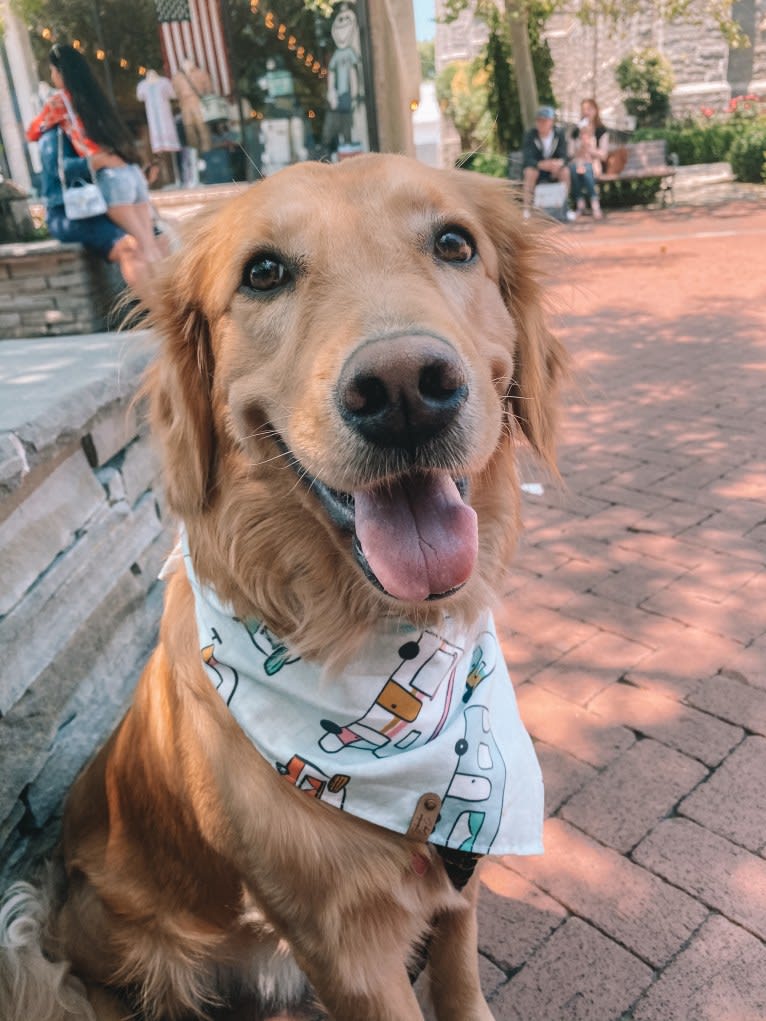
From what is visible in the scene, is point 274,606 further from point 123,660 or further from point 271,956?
point 123,660

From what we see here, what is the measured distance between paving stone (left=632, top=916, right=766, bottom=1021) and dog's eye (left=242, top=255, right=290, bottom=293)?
1.97 meters

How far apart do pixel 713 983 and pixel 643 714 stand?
Answer: 0.99 m

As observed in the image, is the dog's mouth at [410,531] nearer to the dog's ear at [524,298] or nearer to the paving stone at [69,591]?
the dog's ear at [524,298]

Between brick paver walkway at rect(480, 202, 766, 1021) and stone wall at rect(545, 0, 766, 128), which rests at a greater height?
stone wall at rect(545, 0, 766, 128)

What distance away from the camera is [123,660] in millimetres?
2818

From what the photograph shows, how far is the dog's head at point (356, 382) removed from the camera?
1485 millimetres

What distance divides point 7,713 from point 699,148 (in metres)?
22.7

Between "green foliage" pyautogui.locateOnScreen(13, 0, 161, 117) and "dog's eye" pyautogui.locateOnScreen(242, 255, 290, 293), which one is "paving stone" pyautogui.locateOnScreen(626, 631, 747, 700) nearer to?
"dog's eye" pyautogui.locateOnScreen(242, 255, 290, 293)

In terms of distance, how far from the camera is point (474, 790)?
1.86 metres

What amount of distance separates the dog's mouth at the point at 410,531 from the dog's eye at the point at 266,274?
469 millimetres

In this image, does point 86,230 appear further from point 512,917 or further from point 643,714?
point 512,917

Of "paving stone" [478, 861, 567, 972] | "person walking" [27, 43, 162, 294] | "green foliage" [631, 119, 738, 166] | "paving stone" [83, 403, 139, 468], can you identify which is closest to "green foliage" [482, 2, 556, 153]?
"green foliage" [631, 119, 738, 166]

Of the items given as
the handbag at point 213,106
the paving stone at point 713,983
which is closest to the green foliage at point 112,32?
the handbag at point 213,106

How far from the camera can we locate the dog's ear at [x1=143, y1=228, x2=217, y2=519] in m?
1.89
